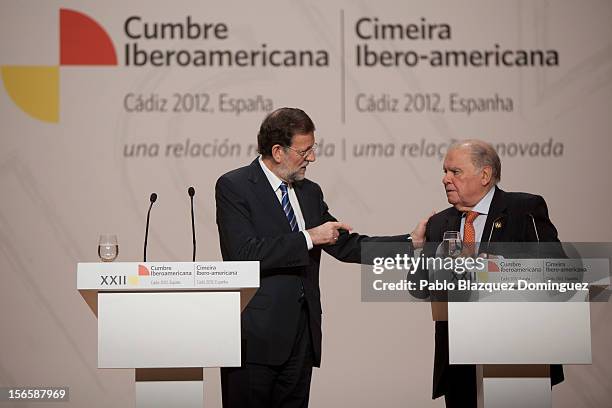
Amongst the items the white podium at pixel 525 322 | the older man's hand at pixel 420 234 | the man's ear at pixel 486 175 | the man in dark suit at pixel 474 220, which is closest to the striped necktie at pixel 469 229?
the man in dark suit at pixel 474 220

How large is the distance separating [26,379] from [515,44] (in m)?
3.87

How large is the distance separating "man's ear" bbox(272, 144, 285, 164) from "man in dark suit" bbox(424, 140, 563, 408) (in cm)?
81

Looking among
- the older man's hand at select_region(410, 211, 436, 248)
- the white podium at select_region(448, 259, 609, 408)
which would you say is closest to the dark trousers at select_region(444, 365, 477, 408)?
the white podium at select_region(448, 259, 609, 408)

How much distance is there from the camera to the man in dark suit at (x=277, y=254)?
4.05m

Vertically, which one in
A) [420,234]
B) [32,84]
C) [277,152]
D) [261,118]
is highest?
[32,84]

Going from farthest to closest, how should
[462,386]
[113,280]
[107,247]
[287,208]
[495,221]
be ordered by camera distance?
[287,208] < [495,221] < [462,386] < [107,247] < [113,280]

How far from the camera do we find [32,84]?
586 cm

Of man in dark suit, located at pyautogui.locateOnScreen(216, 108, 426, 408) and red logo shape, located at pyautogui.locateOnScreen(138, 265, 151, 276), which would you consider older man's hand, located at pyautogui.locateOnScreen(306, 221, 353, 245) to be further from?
red logo shape, located at pyautogui.locateOnScreen(138, 265, 151, 276)

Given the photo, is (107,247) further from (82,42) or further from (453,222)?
(82,42)

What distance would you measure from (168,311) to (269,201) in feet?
2.85

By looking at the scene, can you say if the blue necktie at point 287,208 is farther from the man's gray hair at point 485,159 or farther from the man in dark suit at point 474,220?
the man's gray hair at point 485,159

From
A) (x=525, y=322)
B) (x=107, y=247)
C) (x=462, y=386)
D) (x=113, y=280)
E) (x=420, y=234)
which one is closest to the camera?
(x=113, y=280)

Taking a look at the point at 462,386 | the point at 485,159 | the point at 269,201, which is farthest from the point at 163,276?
the point at 485,159

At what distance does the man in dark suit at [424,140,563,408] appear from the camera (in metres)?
4.05
